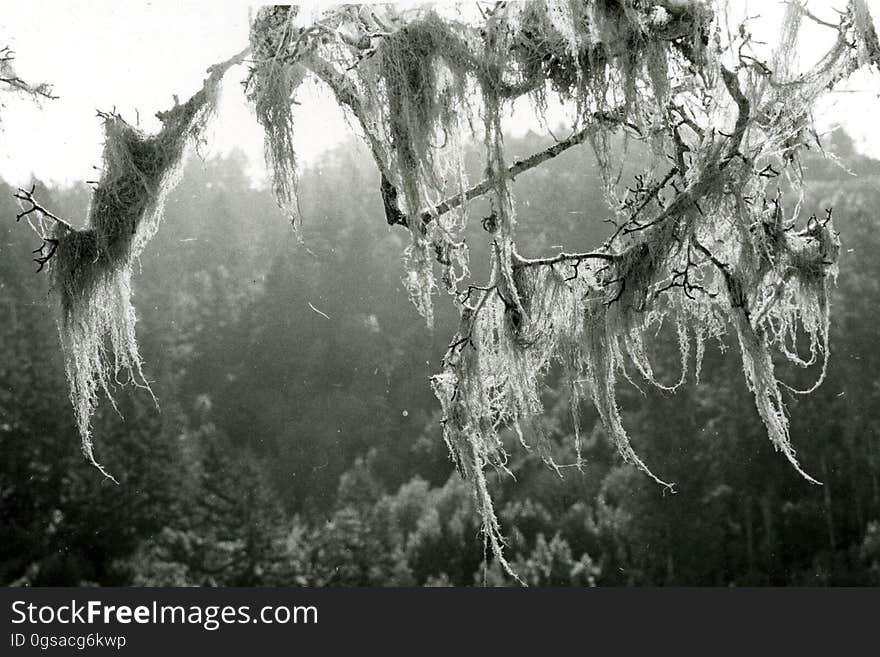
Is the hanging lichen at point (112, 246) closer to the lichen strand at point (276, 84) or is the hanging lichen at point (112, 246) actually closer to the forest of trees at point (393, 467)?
the lichen strand at point (276, 84)

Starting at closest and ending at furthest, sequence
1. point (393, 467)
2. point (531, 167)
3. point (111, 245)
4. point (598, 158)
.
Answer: point (598, 158)
point (531, 167)
point (111, 245)
point (393, 467)

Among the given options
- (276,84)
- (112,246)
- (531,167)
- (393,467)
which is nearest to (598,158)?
(531,167)

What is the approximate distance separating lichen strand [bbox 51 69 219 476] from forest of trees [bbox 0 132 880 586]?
14.3 meters

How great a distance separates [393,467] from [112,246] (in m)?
27.8

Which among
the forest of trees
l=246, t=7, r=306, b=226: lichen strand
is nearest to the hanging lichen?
l=246, t=7, r=306, b=226: lichen strand

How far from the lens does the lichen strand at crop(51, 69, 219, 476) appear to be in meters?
3.37

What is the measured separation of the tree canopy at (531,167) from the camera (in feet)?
9.64

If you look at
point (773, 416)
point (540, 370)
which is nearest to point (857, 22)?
point (773, 416)

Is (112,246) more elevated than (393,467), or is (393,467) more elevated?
(393,467)

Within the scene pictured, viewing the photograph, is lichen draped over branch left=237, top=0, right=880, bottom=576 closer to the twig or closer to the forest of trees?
the twig

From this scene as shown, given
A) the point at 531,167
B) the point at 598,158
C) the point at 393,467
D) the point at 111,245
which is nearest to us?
the point at 598,158

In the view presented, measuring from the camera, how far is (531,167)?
321cm

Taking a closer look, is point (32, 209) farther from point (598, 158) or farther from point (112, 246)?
point (598, 158)

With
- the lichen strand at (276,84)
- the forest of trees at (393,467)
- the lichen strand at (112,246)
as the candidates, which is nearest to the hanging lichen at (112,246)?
the lichen strand at (112,246)
